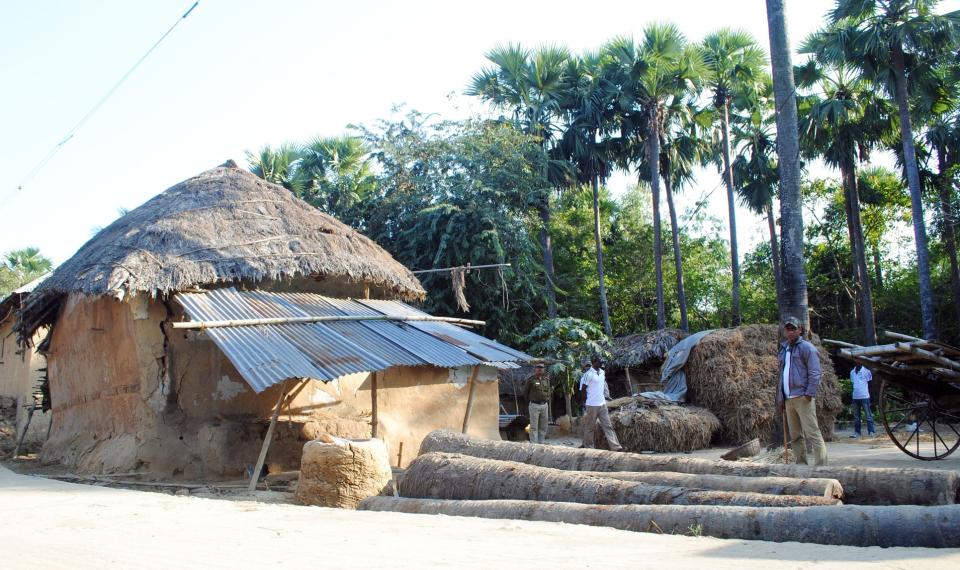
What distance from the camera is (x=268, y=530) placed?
5.78 m

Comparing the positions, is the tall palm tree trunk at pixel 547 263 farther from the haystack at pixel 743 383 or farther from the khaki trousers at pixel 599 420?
the khaki trousers at pixel 599 420

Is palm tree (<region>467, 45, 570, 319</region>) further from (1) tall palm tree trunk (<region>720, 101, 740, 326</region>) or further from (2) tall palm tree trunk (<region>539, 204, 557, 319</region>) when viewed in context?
(1) tall palm tree trunk (<region>720, 101, 740, 326</region>)

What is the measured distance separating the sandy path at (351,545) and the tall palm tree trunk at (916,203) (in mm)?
16307

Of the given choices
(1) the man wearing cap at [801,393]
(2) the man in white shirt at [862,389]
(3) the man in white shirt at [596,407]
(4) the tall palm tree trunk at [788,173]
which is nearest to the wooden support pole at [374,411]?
(3) the man in white shirt at [596,407]

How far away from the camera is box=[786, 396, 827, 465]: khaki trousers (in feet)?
27.9

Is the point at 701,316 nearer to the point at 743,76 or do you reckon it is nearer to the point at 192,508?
the point at 743,76

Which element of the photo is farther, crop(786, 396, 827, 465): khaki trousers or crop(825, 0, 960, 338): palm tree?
crop(825, 0, 960, 338): palm tree

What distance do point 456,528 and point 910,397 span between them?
32.9ft

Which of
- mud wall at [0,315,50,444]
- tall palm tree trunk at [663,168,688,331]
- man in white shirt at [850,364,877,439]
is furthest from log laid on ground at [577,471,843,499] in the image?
tall palm tree trunk at [663,168,688,331]

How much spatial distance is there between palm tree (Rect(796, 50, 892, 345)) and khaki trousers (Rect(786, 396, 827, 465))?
50.6 feet

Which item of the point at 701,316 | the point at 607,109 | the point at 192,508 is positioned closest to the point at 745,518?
the point at 192,508

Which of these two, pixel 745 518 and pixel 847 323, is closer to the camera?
pixel 745 518

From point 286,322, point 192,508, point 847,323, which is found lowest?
point 192,508

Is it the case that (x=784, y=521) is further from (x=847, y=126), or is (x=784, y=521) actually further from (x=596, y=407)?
(x=847, y=126)
